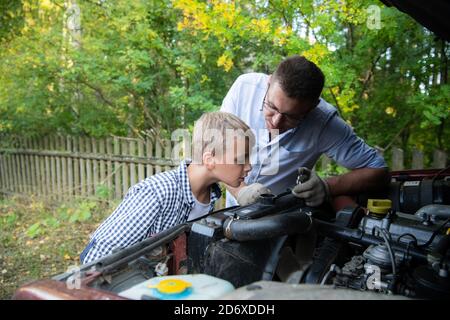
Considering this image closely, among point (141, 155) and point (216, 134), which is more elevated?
point (216, 134)

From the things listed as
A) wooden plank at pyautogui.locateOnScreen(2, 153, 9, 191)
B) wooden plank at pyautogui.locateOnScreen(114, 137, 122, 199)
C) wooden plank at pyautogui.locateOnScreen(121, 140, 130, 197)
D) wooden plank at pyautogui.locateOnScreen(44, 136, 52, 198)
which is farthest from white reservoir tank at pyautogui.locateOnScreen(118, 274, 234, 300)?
wooden plank at pyautogui.locateOnScreen(2, 153, 9, 191)

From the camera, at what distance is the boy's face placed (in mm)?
1950

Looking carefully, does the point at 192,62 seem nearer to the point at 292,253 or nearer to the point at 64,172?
the point at 64,172

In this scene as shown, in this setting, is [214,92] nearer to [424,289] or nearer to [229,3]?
[229,3]

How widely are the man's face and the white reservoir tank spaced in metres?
1.26

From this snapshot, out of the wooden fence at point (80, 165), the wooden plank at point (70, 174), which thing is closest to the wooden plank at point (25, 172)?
the wooden fence at point (80, 165)

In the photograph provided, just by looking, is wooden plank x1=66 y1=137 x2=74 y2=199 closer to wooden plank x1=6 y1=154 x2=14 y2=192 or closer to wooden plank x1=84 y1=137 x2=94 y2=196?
wooden plank x1=84 y1=137 x2=94 y2=196

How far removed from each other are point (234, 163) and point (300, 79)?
0.61 m

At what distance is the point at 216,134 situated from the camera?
6.57ft

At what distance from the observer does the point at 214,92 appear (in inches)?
212

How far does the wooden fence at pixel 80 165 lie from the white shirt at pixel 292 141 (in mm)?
2096

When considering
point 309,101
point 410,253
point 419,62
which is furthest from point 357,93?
point 410,253

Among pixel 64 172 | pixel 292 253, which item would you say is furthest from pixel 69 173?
pixel 292 253

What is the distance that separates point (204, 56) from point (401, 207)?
3606mm
